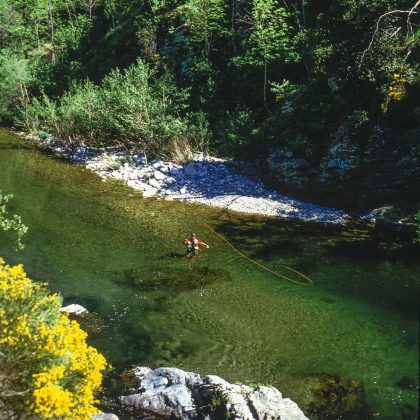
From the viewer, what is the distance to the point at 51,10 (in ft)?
211

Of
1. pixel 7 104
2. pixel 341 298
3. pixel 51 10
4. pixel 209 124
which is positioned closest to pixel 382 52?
pixel 209 124

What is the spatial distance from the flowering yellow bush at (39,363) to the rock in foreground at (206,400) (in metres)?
3.14

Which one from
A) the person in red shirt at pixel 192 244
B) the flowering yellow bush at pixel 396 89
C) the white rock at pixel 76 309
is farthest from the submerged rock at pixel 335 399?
the flowering yellow bush at pixel 396 89

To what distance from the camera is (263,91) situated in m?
39.4

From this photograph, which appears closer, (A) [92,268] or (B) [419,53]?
(A) [92,268]

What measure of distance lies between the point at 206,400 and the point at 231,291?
313 inches

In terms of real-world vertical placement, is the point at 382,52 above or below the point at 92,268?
above

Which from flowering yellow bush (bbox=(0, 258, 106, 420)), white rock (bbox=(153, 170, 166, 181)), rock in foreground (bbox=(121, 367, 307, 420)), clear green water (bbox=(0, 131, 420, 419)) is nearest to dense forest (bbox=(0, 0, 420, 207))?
white rock (bbox=(153, 170, 166, 181))

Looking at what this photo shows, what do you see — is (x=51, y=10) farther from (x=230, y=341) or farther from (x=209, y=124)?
(x=230, y=341)

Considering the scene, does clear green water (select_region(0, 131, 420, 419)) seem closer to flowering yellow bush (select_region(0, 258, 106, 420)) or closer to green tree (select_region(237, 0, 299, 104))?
flowering yellow bush (select_region(0, 258, 106, 420))

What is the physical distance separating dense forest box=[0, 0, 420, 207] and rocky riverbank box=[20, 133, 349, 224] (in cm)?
158

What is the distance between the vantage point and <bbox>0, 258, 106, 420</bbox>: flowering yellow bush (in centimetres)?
969

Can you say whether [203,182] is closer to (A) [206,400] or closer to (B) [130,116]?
(B) [130,116]

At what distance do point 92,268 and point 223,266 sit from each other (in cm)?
644
